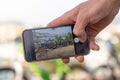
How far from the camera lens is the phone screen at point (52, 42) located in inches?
31.0

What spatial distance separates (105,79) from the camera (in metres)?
1.54

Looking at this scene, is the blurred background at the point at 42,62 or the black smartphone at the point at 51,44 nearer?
the black smartphone at the point at 51,44

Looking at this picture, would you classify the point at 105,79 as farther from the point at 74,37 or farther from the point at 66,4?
the point at 74,37

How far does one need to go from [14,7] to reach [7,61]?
10.6 inches

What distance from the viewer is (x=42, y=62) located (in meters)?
1.43

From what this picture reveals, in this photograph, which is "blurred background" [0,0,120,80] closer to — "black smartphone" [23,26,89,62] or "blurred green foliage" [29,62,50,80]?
"blurred green foliage" [29,62,50,80]

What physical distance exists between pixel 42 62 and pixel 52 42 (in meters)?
0.65

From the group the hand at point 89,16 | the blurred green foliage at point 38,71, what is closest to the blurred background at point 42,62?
the blurred green foliage at point 38,71

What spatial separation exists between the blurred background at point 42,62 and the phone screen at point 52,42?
1.92 ft

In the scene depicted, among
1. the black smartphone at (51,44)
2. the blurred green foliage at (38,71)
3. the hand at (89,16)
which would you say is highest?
the hand at (89,16)

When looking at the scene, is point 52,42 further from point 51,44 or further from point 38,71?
point 38,71

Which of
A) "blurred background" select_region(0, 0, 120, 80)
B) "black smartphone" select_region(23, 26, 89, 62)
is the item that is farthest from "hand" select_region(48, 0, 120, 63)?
"blurred background" select_region(0, 0, 120, 80)

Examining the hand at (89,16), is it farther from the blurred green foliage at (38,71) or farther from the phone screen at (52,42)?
the blurred green foliage at (38,71)

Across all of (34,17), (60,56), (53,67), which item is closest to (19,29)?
(34,17)
